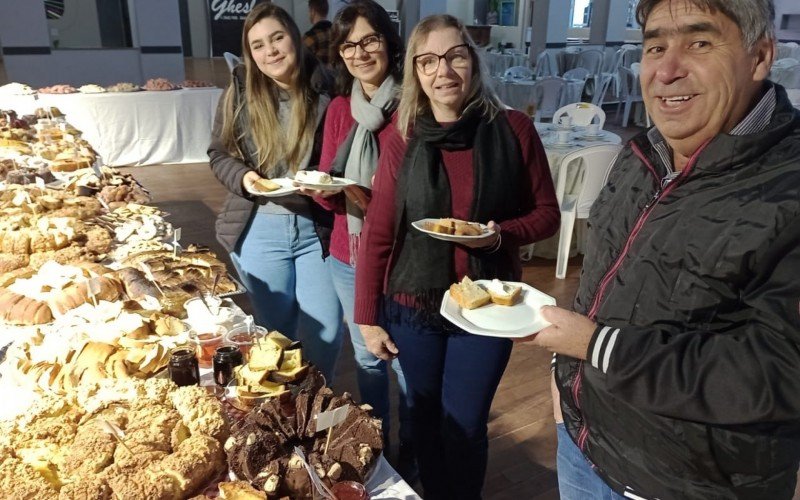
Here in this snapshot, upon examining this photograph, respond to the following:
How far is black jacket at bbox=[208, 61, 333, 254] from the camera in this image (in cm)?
213

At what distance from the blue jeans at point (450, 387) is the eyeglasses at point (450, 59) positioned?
67cm

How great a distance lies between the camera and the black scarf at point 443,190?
5.15 feet

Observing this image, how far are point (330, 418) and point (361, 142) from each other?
42.5 inches

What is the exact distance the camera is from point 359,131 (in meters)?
1.94

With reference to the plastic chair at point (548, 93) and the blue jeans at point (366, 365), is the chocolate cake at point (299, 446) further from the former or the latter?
the plastic chair at point (548, 93)

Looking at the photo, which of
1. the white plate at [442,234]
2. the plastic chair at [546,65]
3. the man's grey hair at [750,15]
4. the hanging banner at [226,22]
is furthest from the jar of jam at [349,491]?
the hanging banner at [226,22]

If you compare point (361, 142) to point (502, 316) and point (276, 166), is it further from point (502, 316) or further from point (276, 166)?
point (502, 316)

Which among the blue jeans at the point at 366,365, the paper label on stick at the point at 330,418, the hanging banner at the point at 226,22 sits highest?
the hanging banner at the point at 226,22

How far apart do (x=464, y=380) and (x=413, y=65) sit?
2.93 feet

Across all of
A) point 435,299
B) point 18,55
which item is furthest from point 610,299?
point 18,55

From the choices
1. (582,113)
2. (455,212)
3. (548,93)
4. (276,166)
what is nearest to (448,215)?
(455,212)

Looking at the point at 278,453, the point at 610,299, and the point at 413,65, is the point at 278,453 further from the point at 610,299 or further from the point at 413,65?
the point at 413,65

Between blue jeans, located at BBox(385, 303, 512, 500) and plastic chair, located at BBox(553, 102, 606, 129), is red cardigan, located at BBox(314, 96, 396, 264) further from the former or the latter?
plastic chair, located at BBox(553, 102, 606, 129)

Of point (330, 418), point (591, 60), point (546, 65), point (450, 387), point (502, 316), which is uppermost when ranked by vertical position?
point (591, 60)
